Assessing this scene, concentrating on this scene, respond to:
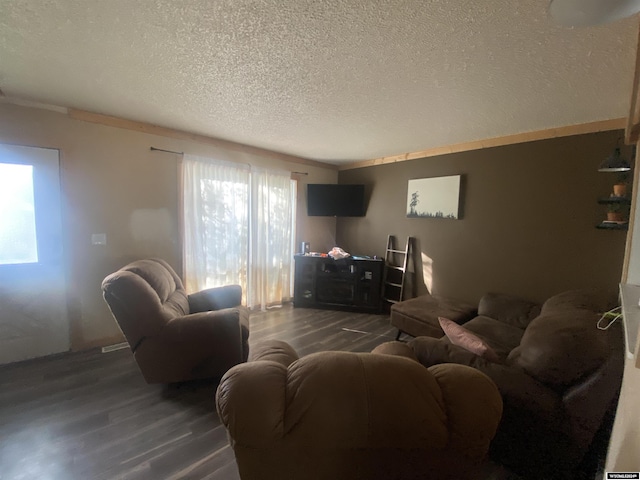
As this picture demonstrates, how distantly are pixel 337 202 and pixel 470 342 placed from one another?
127 inches

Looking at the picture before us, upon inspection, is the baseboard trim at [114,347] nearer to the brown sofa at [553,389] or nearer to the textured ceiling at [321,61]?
the textured ceiling at [321,61]

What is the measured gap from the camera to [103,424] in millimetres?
1729

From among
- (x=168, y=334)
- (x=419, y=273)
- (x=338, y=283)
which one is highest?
(x=419, y=273)

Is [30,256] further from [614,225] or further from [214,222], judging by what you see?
[614,225]

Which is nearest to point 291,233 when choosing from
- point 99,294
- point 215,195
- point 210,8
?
point 215,195

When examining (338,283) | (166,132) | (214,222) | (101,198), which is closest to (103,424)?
(101,198)

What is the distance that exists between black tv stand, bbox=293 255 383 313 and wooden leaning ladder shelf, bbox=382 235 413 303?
0.21 metres

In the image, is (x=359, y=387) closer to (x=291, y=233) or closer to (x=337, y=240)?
(x=291, y=233)

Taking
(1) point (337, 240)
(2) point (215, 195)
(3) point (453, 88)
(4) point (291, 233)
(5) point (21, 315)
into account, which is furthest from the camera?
(1) point (337, 240)

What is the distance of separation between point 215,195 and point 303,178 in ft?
5.14

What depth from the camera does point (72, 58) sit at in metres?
1.62

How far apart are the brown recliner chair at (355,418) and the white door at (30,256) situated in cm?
277

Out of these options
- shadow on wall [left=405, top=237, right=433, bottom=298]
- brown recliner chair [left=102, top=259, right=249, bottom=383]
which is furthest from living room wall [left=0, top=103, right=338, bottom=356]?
shadow on wall [left=405, top=237, right=433, bottom=298]

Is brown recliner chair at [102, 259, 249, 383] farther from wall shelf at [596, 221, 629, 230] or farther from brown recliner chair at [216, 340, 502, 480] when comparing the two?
wall shelf at [596, 221, 629, 230]
